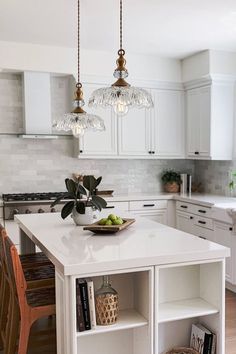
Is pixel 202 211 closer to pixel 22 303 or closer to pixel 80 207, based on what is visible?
pixel 80 207

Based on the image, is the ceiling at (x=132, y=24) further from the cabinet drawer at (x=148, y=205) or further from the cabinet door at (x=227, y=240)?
the cabinet door at (x=227, y=240)

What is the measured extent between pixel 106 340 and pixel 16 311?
0.67 meters

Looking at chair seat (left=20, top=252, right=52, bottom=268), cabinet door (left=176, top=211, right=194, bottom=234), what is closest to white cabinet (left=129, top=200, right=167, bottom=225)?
cabinet door (left=176, top=211, right=194, bottom=234)

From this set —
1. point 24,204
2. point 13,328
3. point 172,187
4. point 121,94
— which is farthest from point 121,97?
point 172,187

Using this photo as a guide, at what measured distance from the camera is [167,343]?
259 centimetres

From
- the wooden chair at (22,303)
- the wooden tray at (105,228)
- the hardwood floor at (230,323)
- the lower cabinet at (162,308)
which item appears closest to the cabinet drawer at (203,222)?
the hardwood floor at (230,323)

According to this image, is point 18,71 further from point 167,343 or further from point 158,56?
point 167,343

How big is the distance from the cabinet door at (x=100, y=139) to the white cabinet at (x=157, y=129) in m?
0.10

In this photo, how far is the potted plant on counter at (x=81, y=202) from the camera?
320 cm

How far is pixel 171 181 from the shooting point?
19.5ft

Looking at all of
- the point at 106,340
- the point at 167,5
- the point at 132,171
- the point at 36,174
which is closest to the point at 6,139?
the point at 36,174

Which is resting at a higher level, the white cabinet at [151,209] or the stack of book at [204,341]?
the white cabinet at [151,209]

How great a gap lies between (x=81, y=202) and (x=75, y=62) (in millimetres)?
2575

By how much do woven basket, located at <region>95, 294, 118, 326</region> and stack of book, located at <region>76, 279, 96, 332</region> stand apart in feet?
0.15
